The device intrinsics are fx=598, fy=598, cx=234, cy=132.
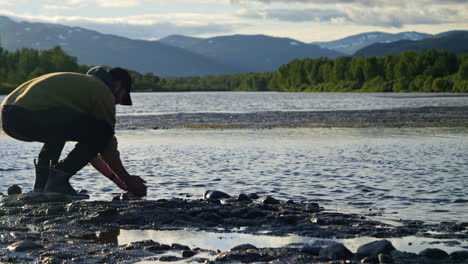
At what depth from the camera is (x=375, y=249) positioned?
6496 millimetres

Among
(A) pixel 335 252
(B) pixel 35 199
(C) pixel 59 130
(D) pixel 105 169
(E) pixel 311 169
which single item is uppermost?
(C) pixel 59 130

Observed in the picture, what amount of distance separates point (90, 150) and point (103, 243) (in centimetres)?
271

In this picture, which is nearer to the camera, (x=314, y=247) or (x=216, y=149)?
(x=314, y=247)

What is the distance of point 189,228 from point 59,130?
9.43ft

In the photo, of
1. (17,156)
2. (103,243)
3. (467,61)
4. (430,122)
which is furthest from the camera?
(467,61)

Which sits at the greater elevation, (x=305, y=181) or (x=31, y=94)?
(x=31, y=94)

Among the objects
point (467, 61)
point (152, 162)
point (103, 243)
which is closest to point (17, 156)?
point (152, 162)

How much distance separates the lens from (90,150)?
9.78m

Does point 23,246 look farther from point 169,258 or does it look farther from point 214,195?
point 214,195

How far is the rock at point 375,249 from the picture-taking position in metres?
6.46

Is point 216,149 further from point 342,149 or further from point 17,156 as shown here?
point 17,156

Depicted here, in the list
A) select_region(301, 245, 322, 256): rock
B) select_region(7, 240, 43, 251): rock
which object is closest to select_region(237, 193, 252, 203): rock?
select_region(301, 245, 322, 256): rock

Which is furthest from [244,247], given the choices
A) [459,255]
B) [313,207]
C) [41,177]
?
[41,177]

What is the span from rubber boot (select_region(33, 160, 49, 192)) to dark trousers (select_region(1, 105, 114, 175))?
9.5 inches
